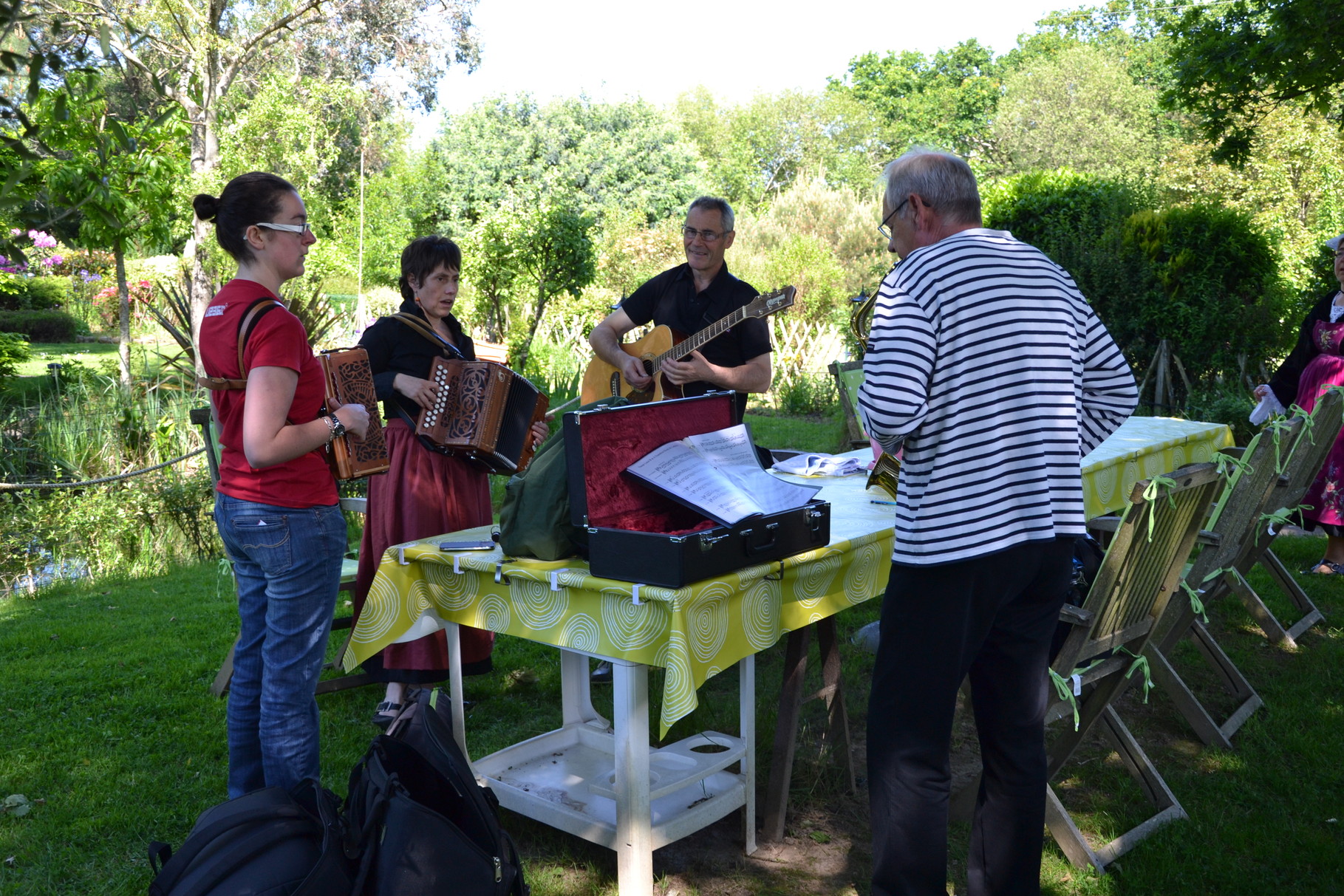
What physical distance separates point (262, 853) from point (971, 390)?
1.84 metres

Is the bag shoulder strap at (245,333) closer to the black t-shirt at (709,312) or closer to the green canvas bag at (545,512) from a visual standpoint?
the green canvas bag at (545,512)

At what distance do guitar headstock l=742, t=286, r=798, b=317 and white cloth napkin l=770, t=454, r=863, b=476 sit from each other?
2.01 ft

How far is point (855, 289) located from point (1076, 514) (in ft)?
62.9

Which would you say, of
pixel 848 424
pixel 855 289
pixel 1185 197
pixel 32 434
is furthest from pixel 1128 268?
pixel 1185 197

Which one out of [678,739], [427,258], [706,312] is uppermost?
[427,258]

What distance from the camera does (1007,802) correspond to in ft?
7.73

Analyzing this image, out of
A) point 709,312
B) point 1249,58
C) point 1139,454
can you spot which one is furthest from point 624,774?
point 1249,58

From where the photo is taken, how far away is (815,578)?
2.81m

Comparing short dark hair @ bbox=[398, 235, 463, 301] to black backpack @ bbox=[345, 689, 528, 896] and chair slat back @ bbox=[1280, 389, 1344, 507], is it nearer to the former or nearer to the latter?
black backpack @ bbox=[345, 689, 528, 896]

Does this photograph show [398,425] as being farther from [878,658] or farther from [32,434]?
[32,434]

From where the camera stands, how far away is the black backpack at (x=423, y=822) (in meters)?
2.12

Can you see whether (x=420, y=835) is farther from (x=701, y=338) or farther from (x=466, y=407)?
(x=701, y=338)

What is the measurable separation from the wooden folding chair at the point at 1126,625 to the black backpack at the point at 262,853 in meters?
1.78

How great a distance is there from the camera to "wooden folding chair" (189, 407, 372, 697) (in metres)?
3.60
